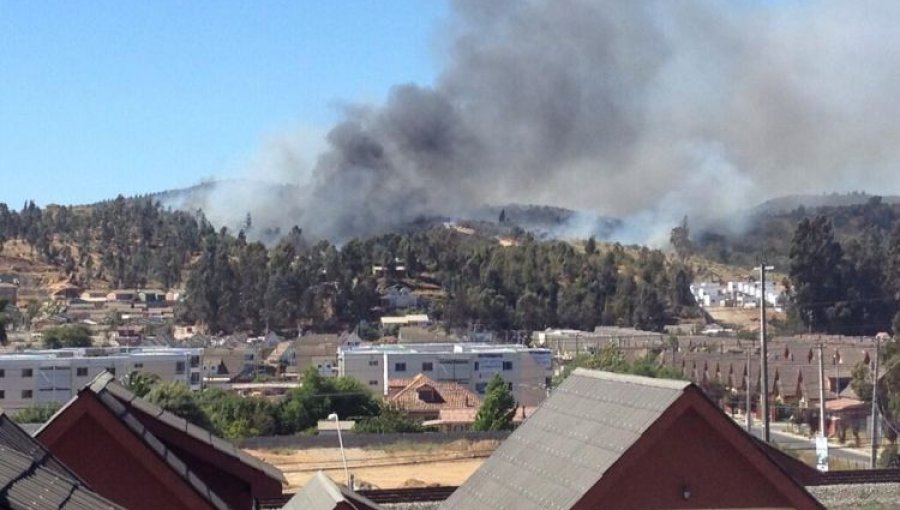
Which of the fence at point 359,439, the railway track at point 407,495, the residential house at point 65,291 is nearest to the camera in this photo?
the railway track at point 407,495

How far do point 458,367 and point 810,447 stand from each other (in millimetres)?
21207

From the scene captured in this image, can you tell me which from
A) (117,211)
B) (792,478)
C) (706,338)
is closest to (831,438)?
(706,338)

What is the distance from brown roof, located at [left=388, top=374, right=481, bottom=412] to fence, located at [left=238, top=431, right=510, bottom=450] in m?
10.7

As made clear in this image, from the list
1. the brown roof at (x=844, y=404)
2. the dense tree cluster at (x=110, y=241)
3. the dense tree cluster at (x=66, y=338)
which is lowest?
the brown roof at (x=844, y=404)

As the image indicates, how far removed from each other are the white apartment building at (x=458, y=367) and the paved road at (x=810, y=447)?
12.7 m

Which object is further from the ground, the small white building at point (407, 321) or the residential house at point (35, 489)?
the small white building at point (407, 321)

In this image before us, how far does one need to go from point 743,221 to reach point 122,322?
90025mm

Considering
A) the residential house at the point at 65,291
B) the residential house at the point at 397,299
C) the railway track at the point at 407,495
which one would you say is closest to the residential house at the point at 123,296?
the residential house at the point at 65,291

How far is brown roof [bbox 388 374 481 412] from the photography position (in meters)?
48.6

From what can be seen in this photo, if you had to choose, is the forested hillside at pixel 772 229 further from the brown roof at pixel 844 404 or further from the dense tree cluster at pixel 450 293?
the brown roof at pixel 844 404

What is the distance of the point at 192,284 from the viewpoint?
85250 millimetres

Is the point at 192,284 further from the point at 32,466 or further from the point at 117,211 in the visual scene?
the point at 32,466

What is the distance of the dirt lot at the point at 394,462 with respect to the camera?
29.5 m

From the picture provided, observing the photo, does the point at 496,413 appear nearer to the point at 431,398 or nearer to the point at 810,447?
the point at 431,398
